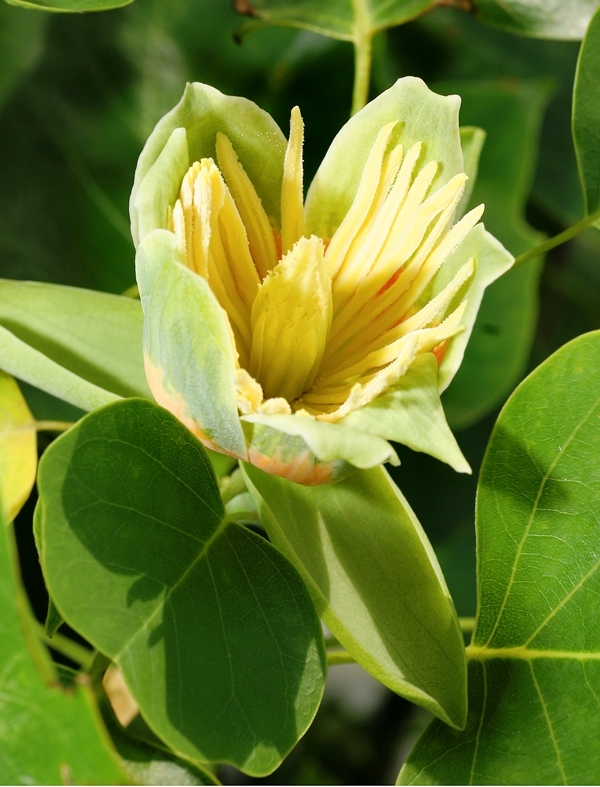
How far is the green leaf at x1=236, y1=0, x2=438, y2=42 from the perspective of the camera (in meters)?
1.01

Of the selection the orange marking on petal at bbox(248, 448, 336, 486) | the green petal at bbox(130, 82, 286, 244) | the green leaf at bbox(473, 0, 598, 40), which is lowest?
the orange marking on petal at bbox(248, 448, 336, 486)

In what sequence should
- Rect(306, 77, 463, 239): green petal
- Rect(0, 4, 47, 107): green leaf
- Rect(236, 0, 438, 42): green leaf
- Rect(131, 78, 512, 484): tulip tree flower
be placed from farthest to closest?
Rect(0, 4, 47, 107): green leaf
Rect(236, 0, 438, 42): green leaf
Rect(306, 77, 463, 239): green petal
Rect(131, 78, 512, 484): tulip tree flower

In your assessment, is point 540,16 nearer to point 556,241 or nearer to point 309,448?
point 556,241

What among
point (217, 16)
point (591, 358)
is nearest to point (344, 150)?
point (591, 358)

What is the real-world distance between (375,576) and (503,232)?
2.44 ft

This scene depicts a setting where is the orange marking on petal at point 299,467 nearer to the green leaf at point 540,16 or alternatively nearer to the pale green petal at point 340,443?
the pale green petal at point 340,443

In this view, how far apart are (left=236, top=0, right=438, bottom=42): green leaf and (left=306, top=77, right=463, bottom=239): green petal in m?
0.35

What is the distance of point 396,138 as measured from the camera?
0.72 metres

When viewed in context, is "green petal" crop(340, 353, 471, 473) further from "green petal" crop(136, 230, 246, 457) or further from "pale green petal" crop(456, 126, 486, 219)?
"pale green petal" crop(456, 126, 486, 219)

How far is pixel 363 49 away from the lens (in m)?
1.01

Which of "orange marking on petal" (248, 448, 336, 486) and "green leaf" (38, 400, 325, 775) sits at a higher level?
"orange marking on petal" (248, 448, 336, 486)

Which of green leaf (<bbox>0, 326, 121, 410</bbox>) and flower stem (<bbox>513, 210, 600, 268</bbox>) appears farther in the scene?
flower stem (<bbox>513, 210, 600, 268</bbox>)

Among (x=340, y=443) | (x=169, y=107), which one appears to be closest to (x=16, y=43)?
(x=169, y=107)

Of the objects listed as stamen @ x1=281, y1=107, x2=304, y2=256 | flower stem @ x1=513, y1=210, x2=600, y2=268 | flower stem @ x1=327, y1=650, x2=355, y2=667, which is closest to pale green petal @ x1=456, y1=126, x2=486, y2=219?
flower stem @ x1=513, y1=210, x2=600, y2=268
